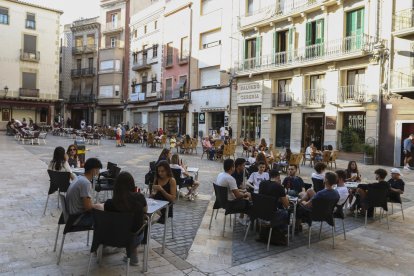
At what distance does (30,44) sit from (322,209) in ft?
133

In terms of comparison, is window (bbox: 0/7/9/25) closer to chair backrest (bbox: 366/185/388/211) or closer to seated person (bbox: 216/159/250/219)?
seated person (bbox: 216/159/250/219)

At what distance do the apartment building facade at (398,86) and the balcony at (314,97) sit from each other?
11.5ft

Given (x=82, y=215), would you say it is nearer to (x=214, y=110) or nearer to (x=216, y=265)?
(x=216, y=265)

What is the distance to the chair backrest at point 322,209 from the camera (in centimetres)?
554

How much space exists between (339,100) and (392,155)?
3867 millimetres

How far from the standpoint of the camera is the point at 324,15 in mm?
20578

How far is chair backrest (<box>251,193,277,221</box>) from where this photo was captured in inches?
208

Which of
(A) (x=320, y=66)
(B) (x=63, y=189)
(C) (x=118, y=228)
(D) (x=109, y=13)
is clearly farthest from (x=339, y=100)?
(D) (x=109, y=13)

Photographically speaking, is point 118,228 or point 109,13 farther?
point 109,13

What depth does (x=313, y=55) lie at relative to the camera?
2116 cm

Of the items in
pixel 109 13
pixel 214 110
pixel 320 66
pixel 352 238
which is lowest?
pixel 352 238

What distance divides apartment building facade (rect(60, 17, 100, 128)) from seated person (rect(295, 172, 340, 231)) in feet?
131

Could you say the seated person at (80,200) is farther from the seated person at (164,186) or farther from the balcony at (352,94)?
the balcony at (352,94)

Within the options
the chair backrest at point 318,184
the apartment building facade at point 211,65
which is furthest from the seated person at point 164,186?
the apartment building facade at point 211,65
